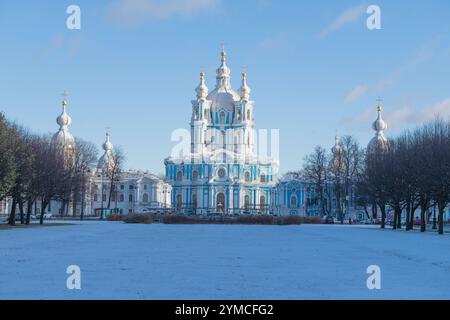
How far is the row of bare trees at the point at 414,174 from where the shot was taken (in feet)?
174

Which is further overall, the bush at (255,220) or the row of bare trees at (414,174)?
the bush at (255,220)

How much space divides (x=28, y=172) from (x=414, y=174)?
29.7 metres

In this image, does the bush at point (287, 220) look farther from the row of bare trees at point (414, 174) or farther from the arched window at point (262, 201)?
the arched window at point (262, 201)

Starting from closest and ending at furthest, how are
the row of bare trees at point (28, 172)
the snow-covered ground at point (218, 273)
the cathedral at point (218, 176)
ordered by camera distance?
the snow-covered ground at point (218, 273), the row of bare trees at point (28, 172), the cathedral at point (218, 176)

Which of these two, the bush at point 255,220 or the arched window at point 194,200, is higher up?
the arched window at point 194,200

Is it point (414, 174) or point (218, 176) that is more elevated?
point (218, 176)

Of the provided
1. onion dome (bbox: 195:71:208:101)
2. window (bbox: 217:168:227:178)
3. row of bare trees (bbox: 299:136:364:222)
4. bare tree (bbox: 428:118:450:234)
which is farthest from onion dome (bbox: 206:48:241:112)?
bare tree (bbox: 428:118:450:234)

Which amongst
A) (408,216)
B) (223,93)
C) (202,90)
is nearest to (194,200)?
(202,90)

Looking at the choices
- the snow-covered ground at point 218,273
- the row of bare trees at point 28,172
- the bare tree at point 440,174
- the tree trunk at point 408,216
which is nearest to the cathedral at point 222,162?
the row of bare trees at point 28,172

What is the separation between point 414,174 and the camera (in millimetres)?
58594

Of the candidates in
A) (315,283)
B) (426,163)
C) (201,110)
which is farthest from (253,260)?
(201,110)

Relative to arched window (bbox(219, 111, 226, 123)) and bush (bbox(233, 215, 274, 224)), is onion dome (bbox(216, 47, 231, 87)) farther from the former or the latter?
bush (bbox(233, 215, 274, 224))

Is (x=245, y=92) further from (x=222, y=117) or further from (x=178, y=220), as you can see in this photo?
(x=178, y=220)

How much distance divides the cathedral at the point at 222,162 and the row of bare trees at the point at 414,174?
48.2 m
